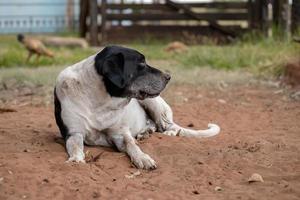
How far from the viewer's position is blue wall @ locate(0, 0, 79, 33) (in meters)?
23.9

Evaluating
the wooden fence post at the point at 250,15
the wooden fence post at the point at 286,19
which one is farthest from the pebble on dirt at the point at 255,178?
the wooden fence post at the point at 250,15

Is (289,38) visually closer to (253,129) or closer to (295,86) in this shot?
(295,86)

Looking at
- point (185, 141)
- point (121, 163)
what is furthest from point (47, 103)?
point (121, 163)

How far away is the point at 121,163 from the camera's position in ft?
15.8

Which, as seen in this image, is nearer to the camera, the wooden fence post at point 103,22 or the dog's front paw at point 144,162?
the dog's front paw at point 144,162

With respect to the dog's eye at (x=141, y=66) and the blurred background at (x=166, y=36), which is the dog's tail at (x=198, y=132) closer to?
the dog's eye at (x=141, y=66)

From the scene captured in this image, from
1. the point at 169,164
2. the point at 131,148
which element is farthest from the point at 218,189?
the point at 131,148

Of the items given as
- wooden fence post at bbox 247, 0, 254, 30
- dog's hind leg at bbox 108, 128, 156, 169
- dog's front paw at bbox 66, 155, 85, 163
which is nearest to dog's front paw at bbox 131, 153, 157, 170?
dog's hind leg at bbox 108, 128, 156, 169

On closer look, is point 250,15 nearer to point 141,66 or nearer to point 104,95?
point 141,66

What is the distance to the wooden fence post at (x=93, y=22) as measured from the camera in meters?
17.3

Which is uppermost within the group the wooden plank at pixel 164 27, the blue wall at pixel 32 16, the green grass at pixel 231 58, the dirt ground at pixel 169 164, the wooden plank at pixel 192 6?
the dirt ground at pixel 169 164

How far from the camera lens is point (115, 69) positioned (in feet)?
16.3

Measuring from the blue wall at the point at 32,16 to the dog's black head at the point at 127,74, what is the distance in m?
19.0

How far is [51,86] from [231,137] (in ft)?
12.9
